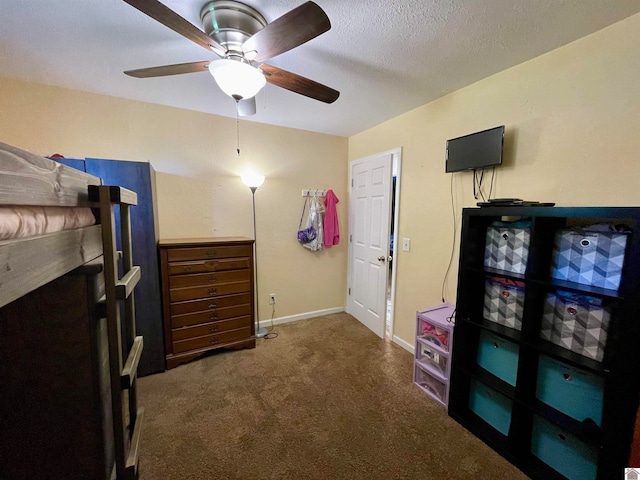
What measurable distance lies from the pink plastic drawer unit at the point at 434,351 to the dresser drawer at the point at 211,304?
1659mm

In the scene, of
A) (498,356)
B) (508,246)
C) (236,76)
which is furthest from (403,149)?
(498,356)

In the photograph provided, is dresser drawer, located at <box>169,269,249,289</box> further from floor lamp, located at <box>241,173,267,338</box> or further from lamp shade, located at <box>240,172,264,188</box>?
lamp shade, located at <box>240,172,264,188</box>

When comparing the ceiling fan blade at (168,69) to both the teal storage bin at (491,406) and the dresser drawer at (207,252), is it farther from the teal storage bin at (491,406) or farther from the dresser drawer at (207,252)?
the teal storage bin at (491,406)

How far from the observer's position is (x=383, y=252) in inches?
112

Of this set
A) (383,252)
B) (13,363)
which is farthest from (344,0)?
(383,252)

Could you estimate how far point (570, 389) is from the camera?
131 cm

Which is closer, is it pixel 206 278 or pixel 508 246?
pixel 508 246

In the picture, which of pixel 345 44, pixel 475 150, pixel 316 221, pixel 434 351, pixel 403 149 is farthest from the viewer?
pixel 316 221

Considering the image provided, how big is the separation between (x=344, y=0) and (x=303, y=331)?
2903 mm

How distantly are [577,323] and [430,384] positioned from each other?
1.14 m

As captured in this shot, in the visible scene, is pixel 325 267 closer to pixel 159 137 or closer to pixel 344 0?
pixel 159 137

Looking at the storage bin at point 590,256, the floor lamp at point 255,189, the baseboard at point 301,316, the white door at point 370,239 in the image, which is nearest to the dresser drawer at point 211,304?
the floor lamp at point 255,189

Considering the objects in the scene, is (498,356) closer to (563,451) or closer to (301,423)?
(563,451)

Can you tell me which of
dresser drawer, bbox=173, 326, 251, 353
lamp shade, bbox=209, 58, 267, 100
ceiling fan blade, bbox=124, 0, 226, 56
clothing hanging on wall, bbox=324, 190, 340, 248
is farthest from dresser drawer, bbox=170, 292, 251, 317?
ceiling fan blade, bbox=124, 0, 226, 56
